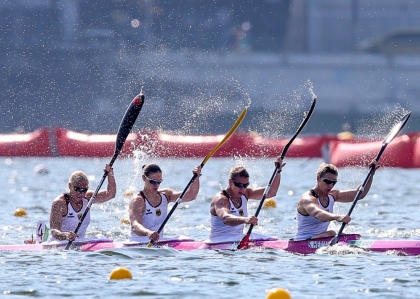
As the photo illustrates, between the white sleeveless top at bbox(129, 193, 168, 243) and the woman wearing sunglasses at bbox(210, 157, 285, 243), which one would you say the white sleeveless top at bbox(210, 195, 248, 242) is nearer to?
the woman wearing sunglasses at bbox(210, 157, 285, 243)

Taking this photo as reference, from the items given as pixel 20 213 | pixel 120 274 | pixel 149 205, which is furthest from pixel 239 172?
pixel 20 213

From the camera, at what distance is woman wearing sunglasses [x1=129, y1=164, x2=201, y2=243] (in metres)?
14.4

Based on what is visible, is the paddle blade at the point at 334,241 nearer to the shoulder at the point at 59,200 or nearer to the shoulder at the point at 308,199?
the shoulder at the point at 308,199

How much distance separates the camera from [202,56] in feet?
240

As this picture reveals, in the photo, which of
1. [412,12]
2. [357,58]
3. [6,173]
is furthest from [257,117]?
[6,173]

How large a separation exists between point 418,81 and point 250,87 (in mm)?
11103

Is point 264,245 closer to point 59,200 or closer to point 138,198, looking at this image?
point 138,198

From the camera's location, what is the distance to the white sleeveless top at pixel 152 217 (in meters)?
14.6

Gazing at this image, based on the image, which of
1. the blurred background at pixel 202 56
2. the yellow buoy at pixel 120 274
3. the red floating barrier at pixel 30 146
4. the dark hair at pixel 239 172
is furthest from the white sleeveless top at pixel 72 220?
the blurred background at pixel 202 56

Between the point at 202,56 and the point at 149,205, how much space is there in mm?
58841

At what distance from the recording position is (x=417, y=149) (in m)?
28.5

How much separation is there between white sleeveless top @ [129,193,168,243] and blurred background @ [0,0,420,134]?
49.7 meters

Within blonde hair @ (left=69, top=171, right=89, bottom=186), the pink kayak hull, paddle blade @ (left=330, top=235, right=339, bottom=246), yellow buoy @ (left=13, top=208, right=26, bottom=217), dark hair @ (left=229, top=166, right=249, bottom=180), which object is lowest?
the pink kayak hull

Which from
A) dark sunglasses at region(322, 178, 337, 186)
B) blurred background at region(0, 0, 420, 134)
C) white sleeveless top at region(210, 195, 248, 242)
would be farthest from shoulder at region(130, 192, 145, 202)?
blurred background at region(0, 0, 420, 134)
